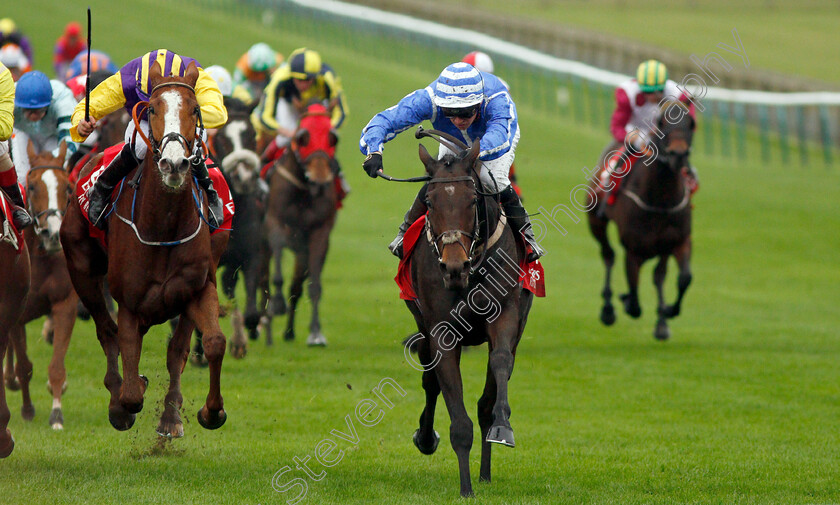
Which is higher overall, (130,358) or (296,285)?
(130,358)

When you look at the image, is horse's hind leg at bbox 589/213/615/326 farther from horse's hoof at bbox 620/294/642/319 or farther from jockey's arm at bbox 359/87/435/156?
jockey's arm at bbox 359/87/435/156

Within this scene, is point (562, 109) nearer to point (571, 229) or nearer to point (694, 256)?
point (571, 229)

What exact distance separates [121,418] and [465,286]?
7.27ft

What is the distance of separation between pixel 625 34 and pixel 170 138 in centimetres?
3490

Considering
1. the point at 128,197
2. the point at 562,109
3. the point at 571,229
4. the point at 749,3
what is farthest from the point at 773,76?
the point at 128,197

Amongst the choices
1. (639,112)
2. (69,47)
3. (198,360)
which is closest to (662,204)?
(639,112)

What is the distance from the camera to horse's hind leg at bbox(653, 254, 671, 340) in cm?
1262

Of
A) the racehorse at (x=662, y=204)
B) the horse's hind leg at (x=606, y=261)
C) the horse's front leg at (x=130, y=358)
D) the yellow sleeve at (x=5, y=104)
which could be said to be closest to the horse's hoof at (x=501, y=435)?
the horse's front leg at (x=130, y=358)

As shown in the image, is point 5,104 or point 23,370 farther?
point 23,370

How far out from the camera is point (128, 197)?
6.91 m

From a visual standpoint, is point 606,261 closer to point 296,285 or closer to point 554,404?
point 296,285

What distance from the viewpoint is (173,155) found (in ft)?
19.9

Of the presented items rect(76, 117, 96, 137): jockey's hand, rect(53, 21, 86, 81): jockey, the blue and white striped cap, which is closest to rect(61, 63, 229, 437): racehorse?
rect(76, 117, 96, 137): jockey's hand

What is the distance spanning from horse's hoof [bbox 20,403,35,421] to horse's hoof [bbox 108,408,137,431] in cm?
203
